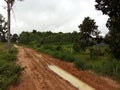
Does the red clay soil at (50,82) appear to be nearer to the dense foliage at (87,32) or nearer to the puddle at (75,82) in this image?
the puddle at (75,82)

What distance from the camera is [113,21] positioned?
22.0 meters

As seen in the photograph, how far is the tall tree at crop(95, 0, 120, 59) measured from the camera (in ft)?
69.8

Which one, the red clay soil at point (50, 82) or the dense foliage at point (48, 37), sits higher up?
the red clay soil at point (50, 82)

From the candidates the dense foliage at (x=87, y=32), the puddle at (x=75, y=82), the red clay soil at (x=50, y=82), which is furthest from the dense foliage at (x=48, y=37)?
the red clay soil at (x=50, y=82)

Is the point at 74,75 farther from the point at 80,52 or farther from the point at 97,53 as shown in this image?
the point at 80,52

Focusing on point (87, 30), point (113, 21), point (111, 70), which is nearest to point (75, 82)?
point (111, 70)

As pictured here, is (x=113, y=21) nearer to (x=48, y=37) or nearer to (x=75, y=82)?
(x=75, y=82)

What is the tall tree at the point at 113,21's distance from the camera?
2127 centimetres

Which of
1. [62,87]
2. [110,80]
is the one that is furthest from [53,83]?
[110,80]

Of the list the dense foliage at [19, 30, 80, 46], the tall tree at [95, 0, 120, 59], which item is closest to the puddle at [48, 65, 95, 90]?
the tall tree at [95, 0, 120, 59]

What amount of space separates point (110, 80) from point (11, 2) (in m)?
20.4

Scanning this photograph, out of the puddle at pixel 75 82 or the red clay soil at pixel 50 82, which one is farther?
the puddle at pixel 75 82

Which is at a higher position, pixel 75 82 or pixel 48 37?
pixel 75 82

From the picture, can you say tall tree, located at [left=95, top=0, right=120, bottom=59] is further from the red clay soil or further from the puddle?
the puddle
